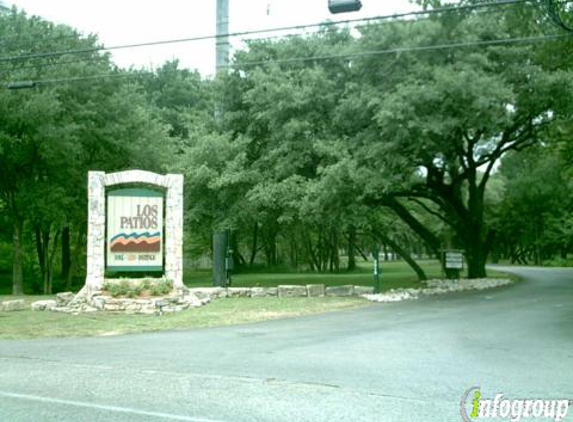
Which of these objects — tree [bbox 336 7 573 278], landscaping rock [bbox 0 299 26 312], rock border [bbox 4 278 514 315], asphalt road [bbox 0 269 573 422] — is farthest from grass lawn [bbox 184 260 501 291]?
asphalt road [bbox 0 269 573 422]

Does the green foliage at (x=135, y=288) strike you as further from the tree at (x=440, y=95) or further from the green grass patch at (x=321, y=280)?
the green grass patch at (x=321, y=280)

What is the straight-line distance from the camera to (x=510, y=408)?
22.8 feet

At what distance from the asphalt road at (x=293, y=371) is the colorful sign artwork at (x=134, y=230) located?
19.2 feet

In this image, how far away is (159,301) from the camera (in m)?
18.3

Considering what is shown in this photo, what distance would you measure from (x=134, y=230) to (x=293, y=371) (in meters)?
11.8

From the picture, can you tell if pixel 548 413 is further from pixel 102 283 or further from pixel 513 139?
pixel 513 139

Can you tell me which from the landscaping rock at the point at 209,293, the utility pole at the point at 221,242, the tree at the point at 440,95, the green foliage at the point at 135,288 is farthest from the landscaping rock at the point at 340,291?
the green foliage at the point at 135,288

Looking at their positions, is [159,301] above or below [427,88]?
below

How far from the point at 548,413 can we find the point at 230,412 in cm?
339

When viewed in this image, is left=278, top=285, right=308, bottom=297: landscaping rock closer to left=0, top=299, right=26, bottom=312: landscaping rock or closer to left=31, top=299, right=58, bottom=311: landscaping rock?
left=31, top=299, right=58, bottom=311: landscaping rock

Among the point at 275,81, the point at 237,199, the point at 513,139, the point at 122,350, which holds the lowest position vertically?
the point at 122,350

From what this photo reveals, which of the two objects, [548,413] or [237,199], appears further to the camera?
[237,199]

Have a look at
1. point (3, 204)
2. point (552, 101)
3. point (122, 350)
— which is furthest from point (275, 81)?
point (122, 350)

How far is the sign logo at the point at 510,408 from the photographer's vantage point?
668 cm
